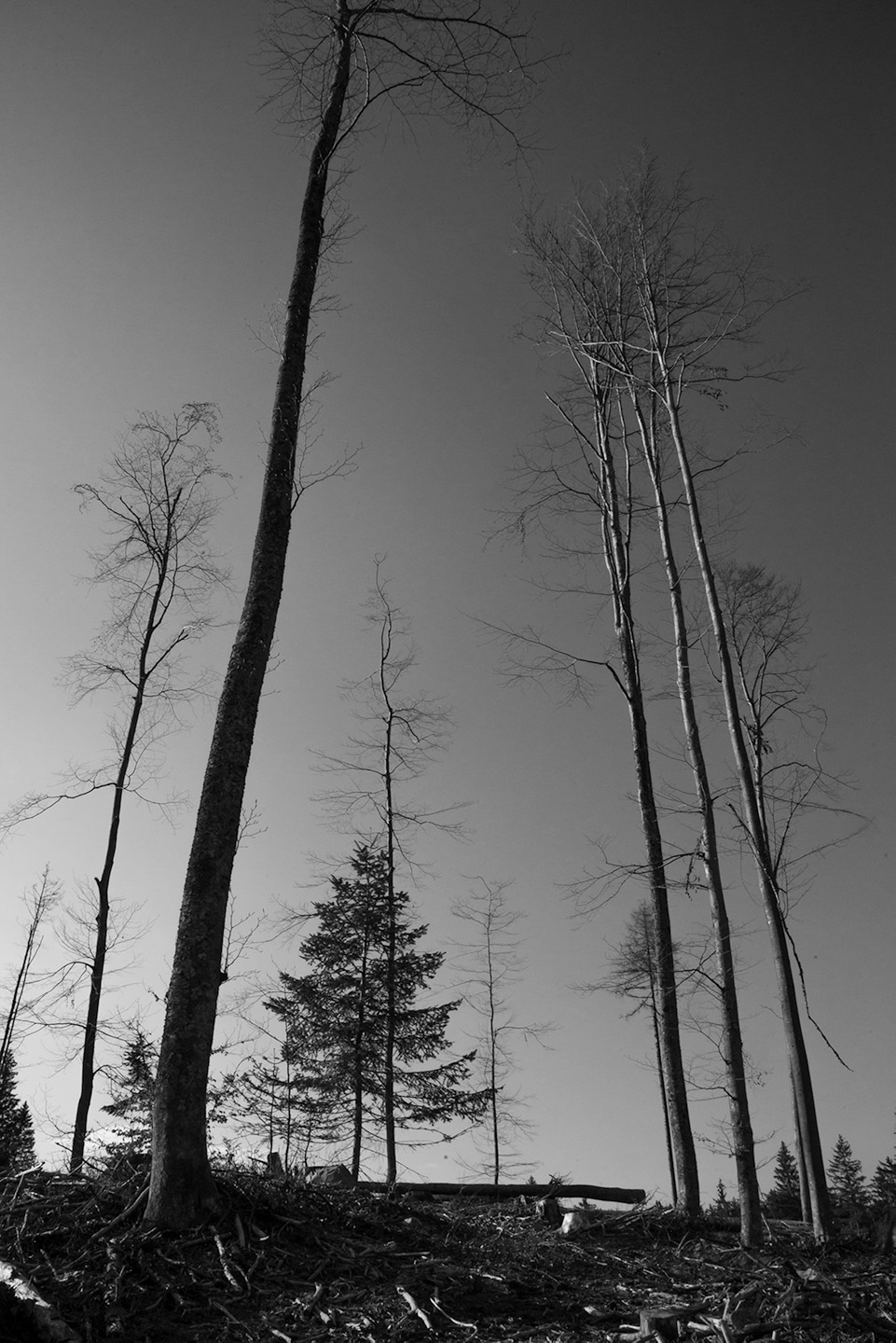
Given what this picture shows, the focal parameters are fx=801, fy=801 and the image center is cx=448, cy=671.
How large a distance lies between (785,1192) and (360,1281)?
43.3 m

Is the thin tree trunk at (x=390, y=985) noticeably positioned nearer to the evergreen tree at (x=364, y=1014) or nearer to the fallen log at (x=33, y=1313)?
the evergreen tree at (x=364, y=1014)

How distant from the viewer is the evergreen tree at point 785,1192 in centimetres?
3287

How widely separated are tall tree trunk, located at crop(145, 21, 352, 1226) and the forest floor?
0.32 m

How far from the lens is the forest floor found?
12.3 feet

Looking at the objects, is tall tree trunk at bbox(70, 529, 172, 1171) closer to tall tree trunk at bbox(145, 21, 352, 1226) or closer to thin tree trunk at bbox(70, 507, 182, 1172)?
thin tree trunk at bbox(70, 507, 182, 1172)

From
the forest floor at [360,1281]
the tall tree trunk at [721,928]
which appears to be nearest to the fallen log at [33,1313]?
the forest floor at [360,1281]

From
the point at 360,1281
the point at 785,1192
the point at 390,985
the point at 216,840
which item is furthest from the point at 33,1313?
the point at 785,1192

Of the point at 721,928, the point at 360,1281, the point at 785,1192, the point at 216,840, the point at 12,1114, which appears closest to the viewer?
the point at 360,1281

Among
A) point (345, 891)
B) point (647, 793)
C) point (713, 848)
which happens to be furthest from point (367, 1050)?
point (713, 848)

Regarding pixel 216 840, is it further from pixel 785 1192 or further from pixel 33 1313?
pixel 785 1192

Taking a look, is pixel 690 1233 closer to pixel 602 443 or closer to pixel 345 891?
pixel 602 443

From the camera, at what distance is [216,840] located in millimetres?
5848

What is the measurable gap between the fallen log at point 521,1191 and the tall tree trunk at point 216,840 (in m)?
4.65

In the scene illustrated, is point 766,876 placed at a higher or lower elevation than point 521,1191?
higher
